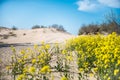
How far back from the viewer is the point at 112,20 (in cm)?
2064

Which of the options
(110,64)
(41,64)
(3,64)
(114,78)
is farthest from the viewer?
(3,64)

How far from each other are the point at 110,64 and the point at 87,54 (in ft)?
7.79

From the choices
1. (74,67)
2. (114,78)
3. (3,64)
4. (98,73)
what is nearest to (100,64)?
(98,73)

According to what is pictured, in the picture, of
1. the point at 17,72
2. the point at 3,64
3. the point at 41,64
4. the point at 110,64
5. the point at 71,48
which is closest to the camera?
the point at 110,64

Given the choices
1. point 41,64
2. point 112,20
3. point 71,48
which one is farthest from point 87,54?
point 112,20

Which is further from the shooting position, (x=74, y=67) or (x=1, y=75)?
(x=74, y=67)

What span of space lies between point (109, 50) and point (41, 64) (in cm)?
185

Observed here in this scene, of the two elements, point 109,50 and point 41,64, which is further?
point 41,64

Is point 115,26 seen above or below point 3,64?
above

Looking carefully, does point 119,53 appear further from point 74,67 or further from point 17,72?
point 17,72

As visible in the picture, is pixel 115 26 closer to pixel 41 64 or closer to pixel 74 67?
pixel 74 67

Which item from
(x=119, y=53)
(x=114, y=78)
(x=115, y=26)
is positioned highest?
(x=115, y=26)

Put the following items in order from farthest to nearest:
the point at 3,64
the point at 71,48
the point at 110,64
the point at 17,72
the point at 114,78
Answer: the point at 71,48
the point at 3,64
the point at 17,72
the point at 110,64
the point at 114,78

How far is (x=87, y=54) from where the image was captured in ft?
27.2
